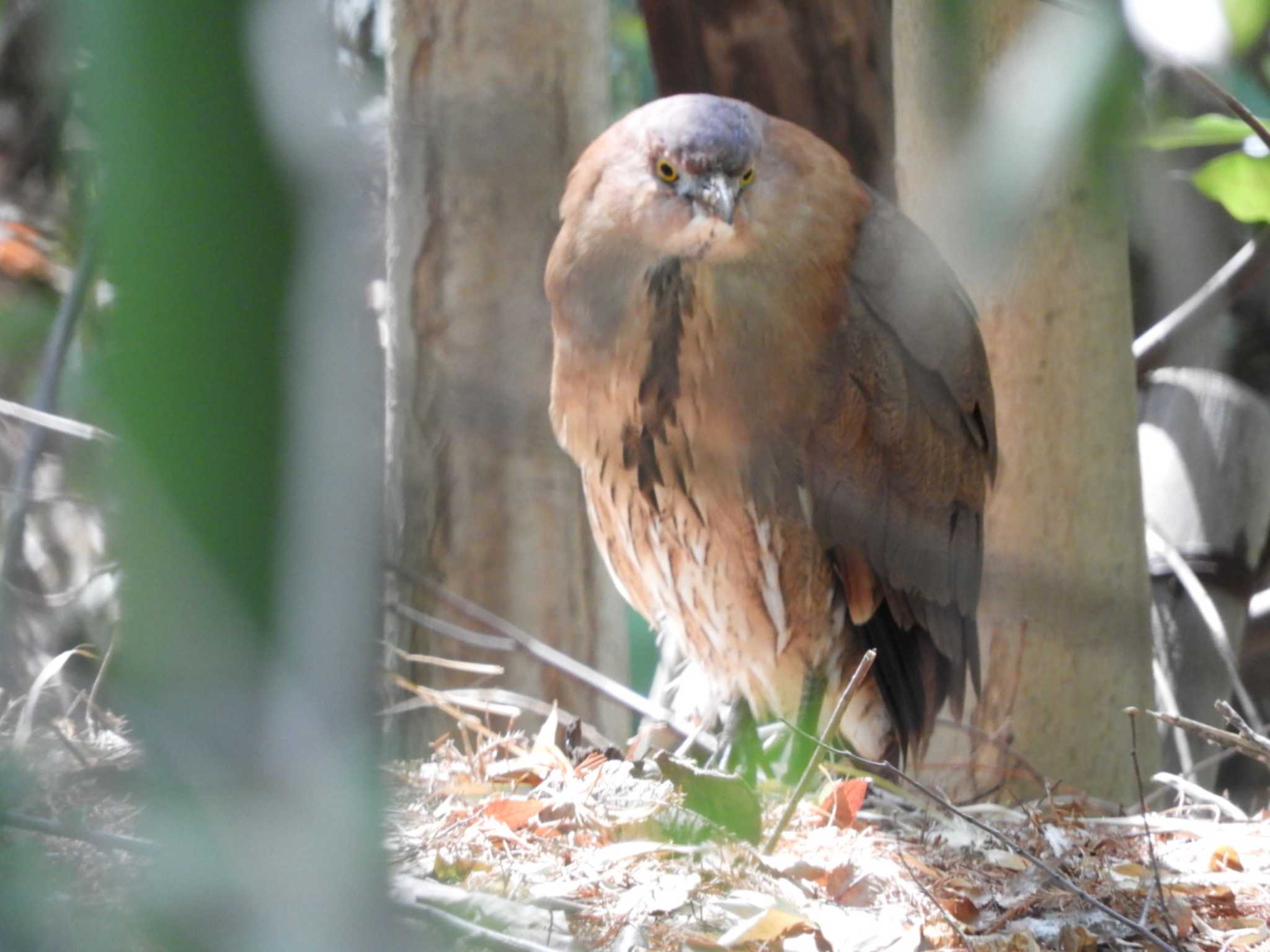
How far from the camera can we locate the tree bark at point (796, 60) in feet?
10.00

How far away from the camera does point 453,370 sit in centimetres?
75

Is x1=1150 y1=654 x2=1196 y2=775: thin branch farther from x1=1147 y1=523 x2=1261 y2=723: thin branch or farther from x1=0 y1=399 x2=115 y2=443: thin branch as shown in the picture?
x1=0 y1=399 x2=115 y2=443: thin branch

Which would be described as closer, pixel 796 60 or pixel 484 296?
pixel 484 296

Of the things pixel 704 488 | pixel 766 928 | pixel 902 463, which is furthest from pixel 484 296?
pixel 902 463

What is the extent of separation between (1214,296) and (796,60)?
42.8 inches

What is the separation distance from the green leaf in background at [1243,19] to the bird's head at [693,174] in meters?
1.51

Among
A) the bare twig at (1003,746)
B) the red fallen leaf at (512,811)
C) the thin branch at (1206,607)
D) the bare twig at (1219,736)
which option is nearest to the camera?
the bare twig at (1219,736)

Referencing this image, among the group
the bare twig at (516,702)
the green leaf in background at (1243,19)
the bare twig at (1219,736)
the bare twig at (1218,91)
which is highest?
the bare twig at (1218,91)

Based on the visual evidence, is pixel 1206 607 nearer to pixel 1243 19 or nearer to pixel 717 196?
pixel 717 196

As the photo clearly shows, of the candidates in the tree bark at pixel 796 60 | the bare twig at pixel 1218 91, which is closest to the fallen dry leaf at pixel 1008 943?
the bare twig at pixel 1218 91

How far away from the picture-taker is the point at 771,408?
2.26 metres

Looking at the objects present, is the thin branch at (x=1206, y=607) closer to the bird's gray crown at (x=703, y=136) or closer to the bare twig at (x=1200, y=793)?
the bare twig at (x=1200, y=793)

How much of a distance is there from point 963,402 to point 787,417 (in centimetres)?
42

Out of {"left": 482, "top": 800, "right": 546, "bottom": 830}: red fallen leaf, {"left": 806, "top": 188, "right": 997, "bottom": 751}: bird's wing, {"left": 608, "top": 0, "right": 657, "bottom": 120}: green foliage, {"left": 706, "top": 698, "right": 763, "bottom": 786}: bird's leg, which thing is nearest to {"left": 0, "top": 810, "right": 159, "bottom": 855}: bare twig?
{"left": 482, "top": 800, "right": 546, "bottom": 830}: red fallen leaf
